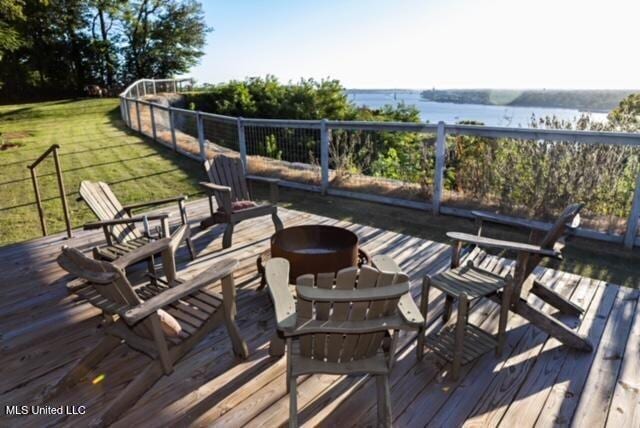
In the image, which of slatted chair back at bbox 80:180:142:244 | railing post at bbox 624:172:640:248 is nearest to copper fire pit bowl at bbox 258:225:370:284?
slatted chair back at bbox 80:180:142:244

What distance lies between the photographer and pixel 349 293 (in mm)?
1542

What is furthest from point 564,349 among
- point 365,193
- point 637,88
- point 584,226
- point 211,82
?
point 211,82

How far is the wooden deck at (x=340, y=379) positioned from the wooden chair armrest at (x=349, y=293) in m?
0.78

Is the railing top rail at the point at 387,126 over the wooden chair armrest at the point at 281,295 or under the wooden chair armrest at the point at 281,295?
over

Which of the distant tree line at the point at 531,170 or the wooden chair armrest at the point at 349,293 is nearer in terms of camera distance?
the wooden chair armrest at the point at 349,293

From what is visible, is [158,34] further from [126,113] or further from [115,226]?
[115,226]

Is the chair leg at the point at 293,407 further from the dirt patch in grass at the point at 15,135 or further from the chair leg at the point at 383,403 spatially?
the dirt patch in grass at the point at 15,135

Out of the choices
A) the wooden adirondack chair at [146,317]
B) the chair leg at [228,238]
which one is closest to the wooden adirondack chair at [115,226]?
the chair leg at [228,238]

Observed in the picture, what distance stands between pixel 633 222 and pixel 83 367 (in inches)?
201

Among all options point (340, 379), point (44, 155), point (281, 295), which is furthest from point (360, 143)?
point (281, 295)

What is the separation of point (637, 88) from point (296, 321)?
403 inches

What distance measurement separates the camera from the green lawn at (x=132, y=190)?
4.11 m

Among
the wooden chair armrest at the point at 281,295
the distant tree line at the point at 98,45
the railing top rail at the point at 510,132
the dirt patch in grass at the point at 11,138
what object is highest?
the distant tree line at the point at 98,45

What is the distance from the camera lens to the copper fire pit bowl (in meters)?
2.70
